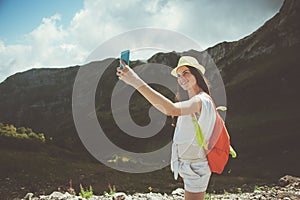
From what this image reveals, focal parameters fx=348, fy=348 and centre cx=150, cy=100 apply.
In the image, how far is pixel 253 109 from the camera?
22.3m

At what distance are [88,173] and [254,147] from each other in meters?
8.05

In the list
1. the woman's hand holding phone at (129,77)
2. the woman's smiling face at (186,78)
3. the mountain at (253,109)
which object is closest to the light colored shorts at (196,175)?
the woman's smiling face at (186,78)

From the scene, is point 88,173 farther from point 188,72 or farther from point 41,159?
point 188,72

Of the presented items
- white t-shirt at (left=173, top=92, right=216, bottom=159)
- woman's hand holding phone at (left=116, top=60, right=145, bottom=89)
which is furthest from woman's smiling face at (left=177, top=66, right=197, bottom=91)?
woman's hand holding phone at (left=116, top=60, right=145, bottom=89)

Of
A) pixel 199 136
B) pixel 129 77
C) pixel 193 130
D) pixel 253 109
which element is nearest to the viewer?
pixel 129 77

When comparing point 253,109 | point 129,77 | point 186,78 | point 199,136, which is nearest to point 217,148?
point 199,136

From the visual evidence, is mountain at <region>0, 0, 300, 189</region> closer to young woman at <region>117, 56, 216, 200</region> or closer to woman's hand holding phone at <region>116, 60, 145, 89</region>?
young woman at <region>117, 56, 216, 200</region>

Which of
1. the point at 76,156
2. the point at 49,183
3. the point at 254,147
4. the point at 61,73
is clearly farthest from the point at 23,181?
the point at 61,73

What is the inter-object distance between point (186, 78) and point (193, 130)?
349mm

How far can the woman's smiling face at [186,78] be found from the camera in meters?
2.29

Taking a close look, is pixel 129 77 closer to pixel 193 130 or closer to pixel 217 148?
pixel 193 130

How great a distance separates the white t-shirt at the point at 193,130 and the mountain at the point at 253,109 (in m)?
5.62

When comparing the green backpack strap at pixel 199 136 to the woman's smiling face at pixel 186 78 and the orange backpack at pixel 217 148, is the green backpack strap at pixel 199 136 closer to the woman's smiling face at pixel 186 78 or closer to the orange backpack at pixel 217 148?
the orange backpack at pixel 217 148

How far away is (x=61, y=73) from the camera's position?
54.1m
